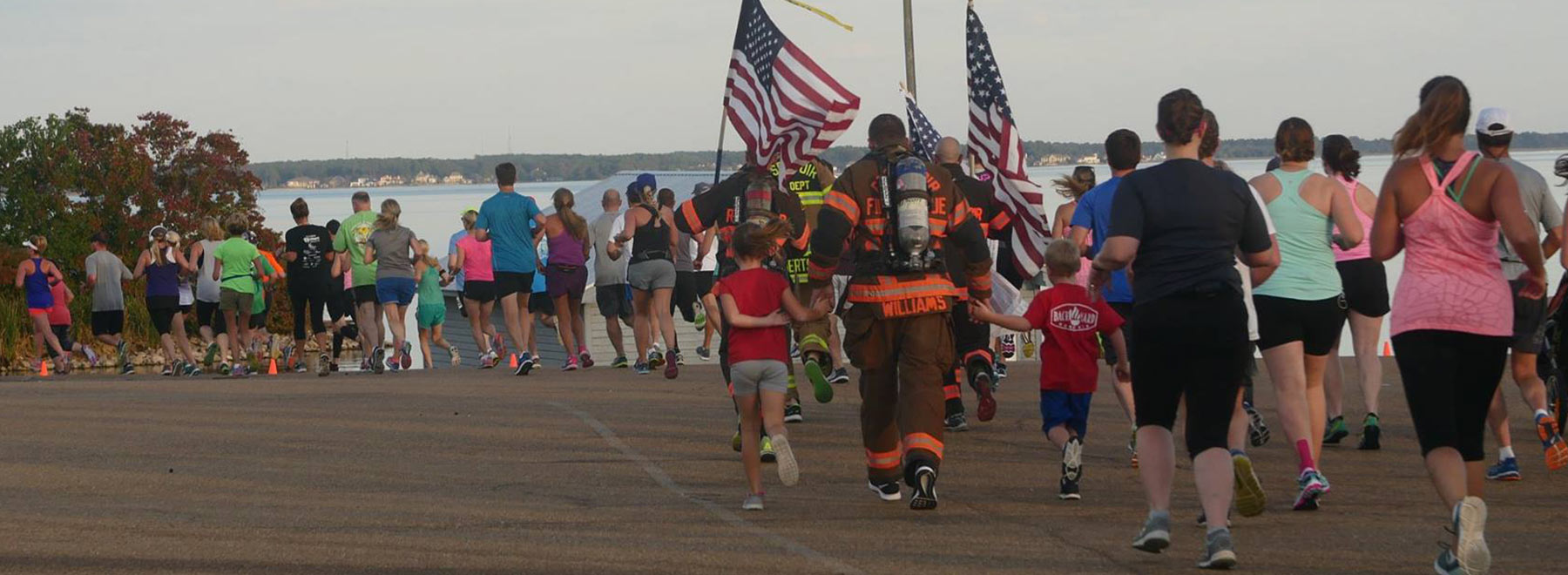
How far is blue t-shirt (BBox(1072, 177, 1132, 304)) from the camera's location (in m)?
10.4

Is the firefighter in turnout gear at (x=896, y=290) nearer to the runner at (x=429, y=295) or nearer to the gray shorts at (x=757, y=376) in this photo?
the gray shorts at (x=757, y=376)

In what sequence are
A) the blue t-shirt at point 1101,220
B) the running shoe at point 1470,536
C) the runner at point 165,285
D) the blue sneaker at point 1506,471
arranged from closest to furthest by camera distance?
the running shoe at point 1470,536 → the blue sneaker at point 1506,471 → the blue t-shirt at point 1101,220 → the runner at point 165,285

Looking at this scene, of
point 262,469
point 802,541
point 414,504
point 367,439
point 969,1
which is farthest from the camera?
point 969,1

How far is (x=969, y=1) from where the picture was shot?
1650 centimetres

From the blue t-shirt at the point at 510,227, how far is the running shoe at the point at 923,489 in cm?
1006

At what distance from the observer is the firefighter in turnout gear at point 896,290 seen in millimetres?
9070

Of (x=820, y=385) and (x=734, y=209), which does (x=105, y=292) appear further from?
(x=820, y=385)

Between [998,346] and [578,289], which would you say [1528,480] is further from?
[578,289]

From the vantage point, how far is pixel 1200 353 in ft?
24.1

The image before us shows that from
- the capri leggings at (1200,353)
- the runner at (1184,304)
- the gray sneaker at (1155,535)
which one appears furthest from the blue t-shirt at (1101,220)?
the gray sneaker at (1155,535)

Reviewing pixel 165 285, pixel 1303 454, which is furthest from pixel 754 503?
pixel 165 285

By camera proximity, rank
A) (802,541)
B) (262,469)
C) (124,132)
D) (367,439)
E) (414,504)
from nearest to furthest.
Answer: (802,541) → (414,504) → (262,469) → (367,439) → (124,132)

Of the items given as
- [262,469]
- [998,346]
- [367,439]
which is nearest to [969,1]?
[998,346]

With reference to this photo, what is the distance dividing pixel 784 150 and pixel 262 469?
3.85 meters
